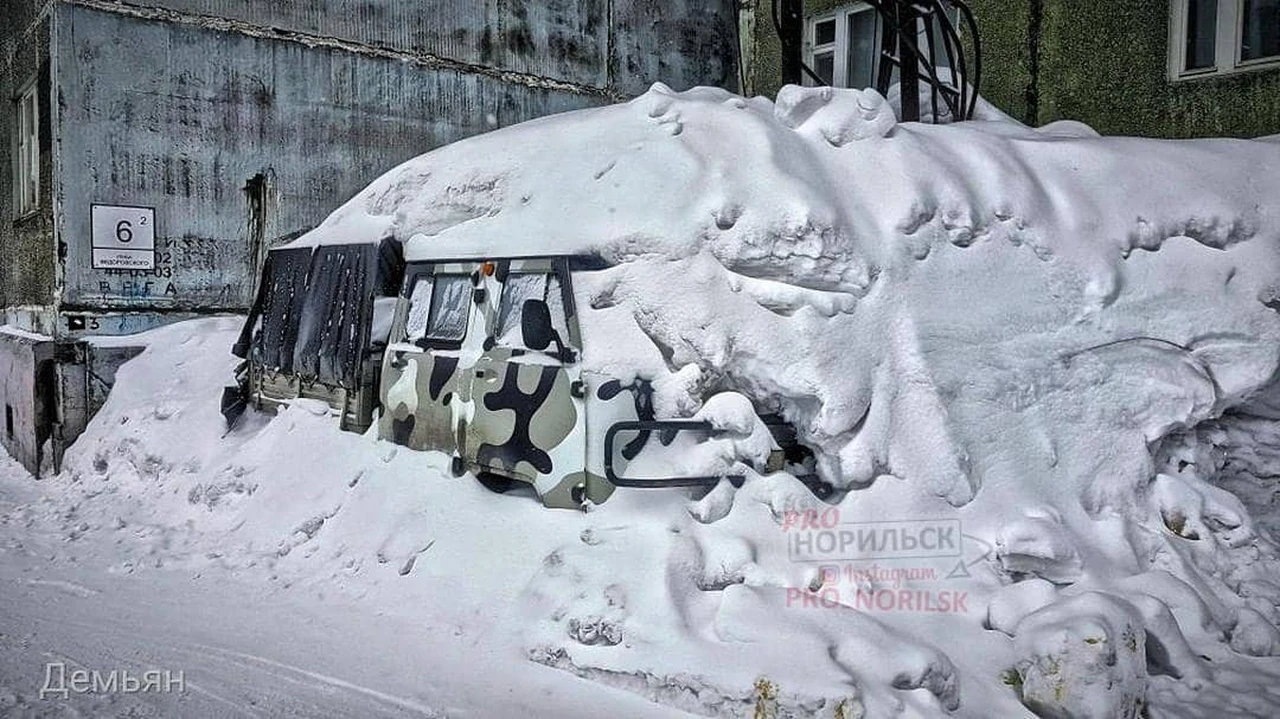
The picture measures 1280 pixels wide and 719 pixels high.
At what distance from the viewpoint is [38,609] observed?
519cm

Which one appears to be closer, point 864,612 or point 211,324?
point 864,612

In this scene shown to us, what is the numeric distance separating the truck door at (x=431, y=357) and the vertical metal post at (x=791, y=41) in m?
4.12

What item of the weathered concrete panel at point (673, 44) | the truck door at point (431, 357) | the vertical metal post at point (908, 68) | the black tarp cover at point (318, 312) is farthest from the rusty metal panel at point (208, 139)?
the vertical metal post at point (908, 68)

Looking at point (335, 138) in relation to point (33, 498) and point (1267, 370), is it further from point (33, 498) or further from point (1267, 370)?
point (1267, 370)

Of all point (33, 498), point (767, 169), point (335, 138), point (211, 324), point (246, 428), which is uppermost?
point (335, 138)

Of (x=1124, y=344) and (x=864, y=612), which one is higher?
(x=1124, y=344)

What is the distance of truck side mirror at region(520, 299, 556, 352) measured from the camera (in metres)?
5.18

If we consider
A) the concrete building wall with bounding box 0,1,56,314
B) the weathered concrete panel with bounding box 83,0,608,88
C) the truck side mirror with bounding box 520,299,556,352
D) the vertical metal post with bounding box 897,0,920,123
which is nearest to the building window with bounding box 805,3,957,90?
the vertical metal post with bounding box 897,0,920,123

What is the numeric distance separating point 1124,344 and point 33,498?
8144 mm

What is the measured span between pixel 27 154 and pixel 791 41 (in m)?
8.26

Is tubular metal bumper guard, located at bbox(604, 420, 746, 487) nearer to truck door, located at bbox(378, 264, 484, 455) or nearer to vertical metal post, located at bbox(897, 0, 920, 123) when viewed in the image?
truck door, located at bbox(378, 264, 484, 455)

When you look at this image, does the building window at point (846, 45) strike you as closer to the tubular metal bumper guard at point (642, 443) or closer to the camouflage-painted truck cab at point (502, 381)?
the camouflage-painted truck cab at point (502, 381)

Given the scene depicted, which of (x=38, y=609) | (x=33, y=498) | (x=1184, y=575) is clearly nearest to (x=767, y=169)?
(x=1184, y=575)

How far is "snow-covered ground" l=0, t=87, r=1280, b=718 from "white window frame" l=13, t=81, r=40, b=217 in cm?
562
